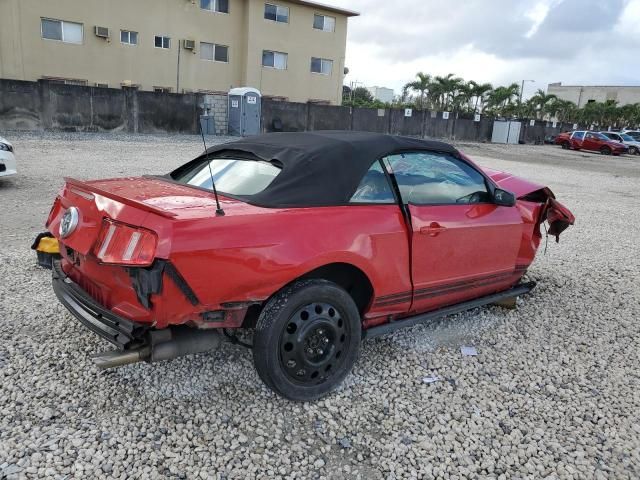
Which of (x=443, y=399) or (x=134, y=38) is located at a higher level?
(x=134, y=38)

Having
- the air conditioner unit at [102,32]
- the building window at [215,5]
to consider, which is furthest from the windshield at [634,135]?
the air conditioner unit at [102,32]

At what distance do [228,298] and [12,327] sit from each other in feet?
6.48

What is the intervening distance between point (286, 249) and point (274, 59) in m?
31.8

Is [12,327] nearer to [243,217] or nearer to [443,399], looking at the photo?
[243,217]

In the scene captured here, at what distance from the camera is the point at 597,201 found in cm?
1191

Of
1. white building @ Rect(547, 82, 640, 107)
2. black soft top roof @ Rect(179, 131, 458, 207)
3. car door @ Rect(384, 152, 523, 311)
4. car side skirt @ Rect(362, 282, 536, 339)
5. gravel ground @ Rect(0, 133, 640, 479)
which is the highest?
white building @ Rect(547, 82, 640, 107)

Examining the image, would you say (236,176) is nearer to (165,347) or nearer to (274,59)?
(165,347)

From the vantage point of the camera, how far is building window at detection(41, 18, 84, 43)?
25828 millimetres

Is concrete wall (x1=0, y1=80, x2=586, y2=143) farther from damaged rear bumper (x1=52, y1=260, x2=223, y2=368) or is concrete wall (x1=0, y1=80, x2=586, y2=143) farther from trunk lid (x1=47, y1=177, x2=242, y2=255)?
damaged rear bumper (x1=52, y1=260, x2=223, y2=368)

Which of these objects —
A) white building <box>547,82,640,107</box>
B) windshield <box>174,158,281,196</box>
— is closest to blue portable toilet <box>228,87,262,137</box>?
windshield <box>174,158,281,196</box>

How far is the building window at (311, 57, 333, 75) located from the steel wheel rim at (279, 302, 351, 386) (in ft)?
108

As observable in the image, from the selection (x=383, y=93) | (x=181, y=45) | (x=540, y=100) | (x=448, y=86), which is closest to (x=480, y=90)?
(x=448, y=86)

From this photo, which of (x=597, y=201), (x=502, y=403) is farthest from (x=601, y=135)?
(x=502, y=403)

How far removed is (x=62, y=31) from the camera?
26.2 meters
